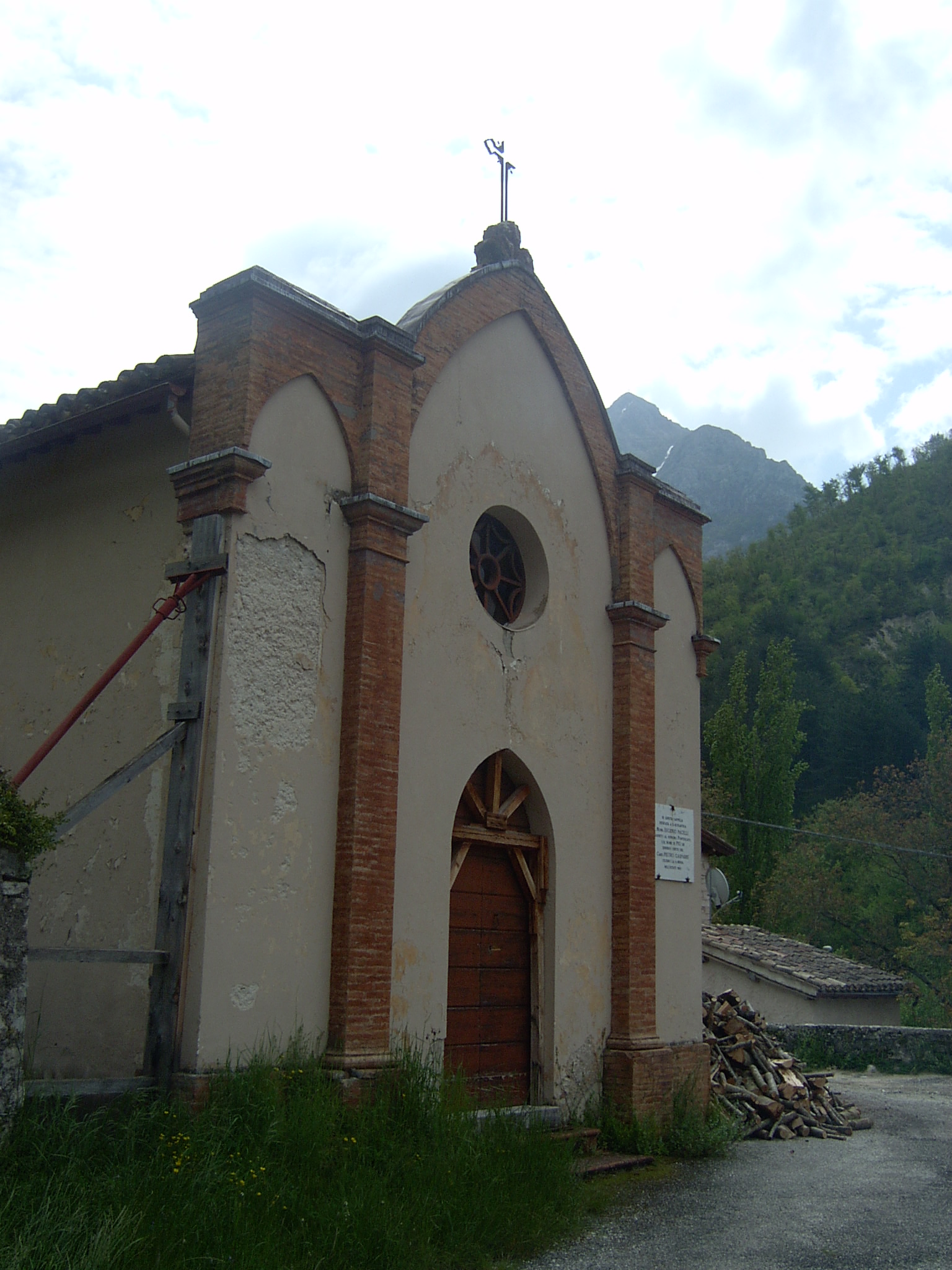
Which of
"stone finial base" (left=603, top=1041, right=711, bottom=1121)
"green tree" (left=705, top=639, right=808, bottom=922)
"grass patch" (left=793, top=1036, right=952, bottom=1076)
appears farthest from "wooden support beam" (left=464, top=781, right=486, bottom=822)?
"green tree" (left=705, top=639, right=808, bottom=922)

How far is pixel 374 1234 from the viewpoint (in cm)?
571

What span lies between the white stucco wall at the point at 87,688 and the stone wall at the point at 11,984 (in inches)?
62.9

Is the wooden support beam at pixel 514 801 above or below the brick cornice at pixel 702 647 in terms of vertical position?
below

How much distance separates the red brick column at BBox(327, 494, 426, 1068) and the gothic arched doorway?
1.16 m

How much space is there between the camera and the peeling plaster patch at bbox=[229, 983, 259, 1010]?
271 inches

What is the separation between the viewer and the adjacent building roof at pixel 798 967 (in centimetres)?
2228

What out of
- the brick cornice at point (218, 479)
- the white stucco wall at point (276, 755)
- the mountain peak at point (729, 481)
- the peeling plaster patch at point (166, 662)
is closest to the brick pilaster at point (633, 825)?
the white stucco wall at point (276, 755)

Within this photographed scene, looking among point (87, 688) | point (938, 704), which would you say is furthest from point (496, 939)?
point (938, 704)

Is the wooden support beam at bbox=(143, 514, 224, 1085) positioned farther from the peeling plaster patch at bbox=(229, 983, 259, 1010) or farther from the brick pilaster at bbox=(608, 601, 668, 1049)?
the brick pilaster at bbox=(608, 601, 668, 1049)

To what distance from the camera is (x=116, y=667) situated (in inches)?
274

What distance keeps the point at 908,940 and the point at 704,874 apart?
50.0ft

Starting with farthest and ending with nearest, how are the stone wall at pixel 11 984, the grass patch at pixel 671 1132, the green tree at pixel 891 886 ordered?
the green tree at pixel 891 886 → the grass patch at pixel 671 1132 → the stone wall at pixel 11 984

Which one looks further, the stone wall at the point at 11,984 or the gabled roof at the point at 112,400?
the gabled roof at the point at 112,400

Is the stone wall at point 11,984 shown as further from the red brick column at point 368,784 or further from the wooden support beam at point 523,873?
the wooden support beam at point 523,873
